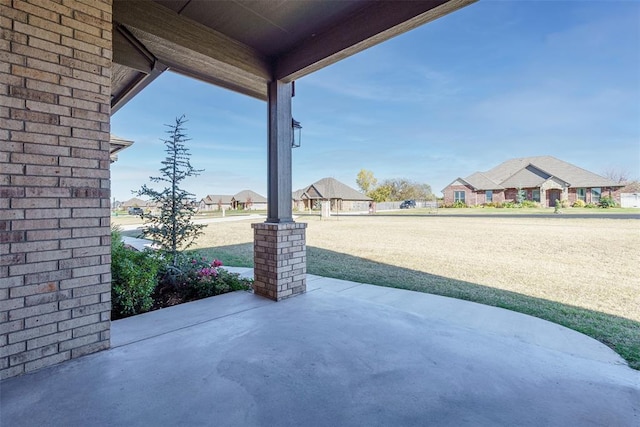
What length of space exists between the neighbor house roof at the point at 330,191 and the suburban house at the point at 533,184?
12226 mm

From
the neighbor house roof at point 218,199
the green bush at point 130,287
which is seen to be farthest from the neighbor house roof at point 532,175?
the neighbor house roof at point 218,199

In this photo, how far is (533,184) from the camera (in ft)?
95.4

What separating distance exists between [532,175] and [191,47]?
35944mm

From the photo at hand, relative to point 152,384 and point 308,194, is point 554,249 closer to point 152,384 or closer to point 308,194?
point 152,384

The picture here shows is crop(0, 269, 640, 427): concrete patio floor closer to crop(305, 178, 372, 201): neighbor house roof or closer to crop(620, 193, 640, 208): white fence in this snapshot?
crop(620, 193, 640, 208): white fence

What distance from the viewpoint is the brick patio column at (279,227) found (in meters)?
3.63

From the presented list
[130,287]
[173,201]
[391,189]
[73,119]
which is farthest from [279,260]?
[391,189]

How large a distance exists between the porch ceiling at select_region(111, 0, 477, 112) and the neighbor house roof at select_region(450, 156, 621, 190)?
110 feet

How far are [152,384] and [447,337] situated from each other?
2.34 m

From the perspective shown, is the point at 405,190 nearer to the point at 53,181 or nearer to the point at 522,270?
the point at 522,270

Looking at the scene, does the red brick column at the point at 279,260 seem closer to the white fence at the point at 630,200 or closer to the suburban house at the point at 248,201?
the white fence at the point at 630,200

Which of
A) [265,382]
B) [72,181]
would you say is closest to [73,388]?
[265,382]

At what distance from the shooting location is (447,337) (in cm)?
259

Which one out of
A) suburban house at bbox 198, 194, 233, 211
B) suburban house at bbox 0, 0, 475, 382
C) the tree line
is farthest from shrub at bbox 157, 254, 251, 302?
suburban house at bbox 198, 194, 233, 211
